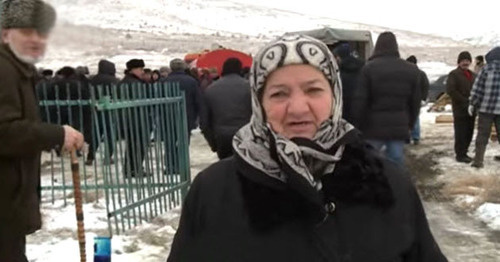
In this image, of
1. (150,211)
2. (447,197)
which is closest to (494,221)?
(447,197)

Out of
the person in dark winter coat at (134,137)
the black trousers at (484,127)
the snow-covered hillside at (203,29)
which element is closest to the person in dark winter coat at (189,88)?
the person in dark winter coat at (134,137)

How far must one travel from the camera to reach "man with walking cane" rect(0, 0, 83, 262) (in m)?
2.93

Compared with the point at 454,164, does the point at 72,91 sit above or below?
above

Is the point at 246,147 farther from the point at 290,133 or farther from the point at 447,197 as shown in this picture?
the point at 447,197

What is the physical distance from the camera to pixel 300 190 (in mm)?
1762

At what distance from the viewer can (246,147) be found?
189 cm

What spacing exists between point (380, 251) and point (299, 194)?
11.2 inches

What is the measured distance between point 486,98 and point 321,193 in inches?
305

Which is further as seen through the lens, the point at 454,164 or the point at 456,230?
the point at 454,164

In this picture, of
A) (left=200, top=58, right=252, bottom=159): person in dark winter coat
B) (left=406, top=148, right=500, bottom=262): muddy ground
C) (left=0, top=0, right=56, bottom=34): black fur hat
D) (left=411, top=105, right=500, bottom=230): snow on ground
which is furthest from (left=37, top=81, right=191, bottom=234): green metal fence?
(left=411, top=105, right=500, bottom=230): snow on ground

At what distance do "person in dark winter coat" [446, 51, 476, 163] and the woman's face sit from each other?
28.1 ft

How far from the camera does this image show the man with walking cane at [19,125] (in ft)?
9.61

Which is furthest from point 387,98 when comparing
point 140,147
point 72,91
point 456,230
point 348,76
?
point 72,91

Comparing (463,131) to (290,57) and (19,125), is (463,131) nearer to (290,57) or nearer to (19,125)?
(19,125)
